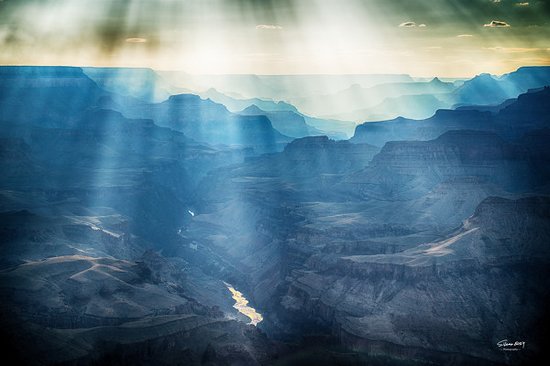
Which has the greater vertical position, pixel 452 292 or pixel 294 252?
pixel 452 292

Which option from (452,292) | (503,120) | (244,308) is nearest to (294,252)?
(244,308)

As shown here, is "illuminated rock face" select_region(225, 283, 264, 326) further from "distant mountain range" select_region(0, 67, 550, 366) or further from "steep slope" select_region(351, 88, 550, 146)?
"steep slope" select_region(351, 88, 550, 146)

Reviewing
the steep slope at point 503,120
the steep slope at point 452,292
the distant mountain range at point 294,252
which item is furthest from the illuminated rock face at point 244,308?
the steep slope at point 503,120

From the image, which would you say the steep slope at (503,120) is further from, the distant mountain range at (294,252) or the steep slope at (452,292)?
the steep slope at (452,292)

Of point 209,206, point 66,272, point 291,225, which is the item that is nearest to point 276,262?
point 291,225

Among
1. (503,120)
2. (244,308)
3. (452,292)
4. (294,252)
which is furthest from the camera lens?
(503,120)

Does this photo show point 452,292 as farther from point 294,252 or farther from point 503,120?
point 503,120

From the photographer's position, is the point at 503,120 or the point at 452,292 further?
the point at 503,120

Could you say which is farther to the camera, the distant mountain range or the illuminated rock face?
the illuminated rock face

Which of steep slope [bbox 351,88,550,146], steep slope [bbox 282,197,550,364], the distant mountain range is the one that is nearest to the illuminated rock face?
the distant mountain range
